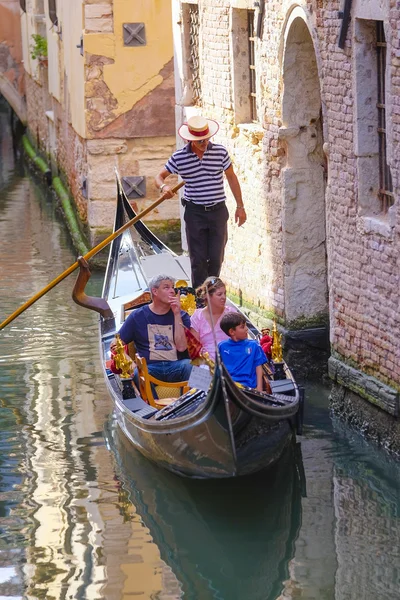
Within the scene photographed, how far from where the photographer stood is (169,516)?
5.79 m

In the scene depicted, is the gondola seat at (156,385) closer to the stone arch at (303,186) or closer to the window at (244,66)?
the stone arch at (303,186)

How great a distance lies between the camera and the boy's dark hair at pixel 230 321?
19.8 feet

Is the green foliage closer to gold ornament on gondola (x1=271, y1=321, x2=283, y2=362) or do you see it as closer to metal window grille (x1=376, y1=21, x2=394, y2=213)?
metal window grille (x1=376, y1=21, x2=394, y2=213)

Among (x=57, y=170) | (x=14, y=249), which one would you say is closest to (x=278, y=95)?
(x=14, y=249)

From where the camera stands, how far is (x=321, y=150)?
25.3 ft

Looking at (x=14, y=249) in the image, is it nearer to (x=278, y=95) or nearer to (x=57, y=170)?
(x=57, y=170)

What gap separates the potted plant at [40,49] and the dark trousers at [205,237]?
359 inches

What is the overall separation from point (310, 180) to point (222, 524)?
8.93 ft

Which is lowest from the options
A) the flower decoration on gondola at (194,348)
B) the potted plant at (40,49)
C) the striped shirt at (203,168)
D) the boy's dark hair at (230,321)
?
the flower decoration on gondola at (194,348)

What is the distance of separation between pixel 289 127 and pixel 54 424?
2199mm

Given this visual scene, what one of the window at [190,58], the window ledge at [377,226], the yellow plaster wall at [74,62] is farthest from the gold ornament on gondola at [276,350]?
the yellow plaster wall at [74,62]

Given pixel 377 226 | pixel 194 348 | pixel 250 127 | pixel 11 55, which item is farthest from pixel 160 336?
pixel 11 55

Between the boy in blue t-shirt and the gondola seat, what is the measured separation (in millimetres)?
461

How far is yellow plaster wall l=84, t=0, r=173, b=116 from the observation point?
438 inches
